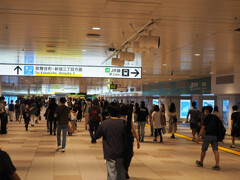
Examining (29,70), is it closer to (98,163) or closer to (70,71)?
(70,71)

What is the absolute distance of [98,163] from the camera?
9.64m

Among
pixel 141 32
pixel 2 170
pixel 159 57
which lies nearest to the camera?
pixel 2 170

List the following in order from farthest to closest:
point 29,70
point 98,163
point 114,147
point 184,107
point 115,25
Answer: point 184,107 → point 29,70 → point 98,163 → point 115,25 → point 114,147

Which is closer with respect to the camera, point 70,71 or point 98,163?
point 98,163

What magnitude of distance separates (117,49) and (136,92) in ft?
99.0

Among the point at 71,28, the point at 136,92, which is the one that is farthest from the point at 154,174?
the point at 136,92

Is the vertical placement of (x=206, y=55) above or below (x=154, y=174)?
above

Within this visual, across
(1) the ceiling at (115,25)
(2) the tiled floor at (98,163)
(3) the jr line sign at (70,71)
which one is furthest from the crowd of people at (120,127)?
(1) the ceiling at (115,25)

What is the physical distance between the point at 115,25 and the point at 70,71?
7.23 metres

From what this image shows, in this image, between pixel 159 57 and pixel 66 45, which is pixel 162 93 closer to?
pixel 159 57

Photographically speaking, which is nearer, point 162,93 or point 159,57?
point 159,57

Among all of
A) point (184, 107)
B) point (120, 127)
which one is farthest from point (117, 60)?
point (184, 107)

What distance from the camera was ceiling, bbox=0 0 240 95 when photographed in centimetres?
698

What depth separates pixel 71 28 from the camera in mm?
9266
